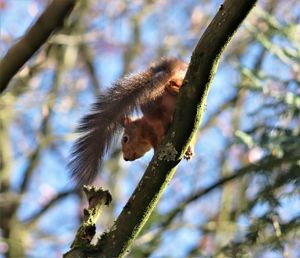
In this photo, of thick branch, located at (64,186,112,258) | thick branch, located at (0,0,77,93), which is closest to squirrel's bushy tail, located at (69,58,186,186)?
thick branch, located at (64,186,112,258)

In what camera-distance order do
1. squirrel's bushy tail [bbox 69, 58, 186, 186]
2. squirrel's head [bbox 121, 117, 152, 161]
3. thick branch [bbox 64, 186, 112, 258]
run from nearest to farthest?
thick branch [bbox 64, 186, 112, 258]
squirrel's bushy tail [bbox 69, 58, 186, 186]
squirrel's head [bbox 121, 117, 152, 161]

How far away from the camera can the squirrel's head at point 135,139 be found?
8.57ft

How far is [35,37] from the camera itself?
166cm

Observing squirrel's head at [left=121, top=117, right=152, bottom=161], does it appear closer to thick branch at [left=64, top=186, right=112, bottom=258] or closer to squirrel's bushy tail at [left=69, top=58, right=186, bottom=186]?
squirrel's bushy tail at [left=69, top=58, right=186, bottom=186]

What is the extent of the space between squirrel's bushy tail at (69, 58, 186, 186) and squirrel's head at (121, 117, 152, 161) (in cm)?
30

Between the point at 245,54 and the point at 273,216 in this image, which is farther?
the point at 245,54

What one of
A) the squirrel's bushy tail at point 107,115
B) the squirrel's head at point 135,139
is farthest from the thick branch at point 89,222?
the squirrel's head at point 135,139

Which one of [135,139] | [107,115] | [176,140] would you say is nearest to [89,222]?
[176,140]

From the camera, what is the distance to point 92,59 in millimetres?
7004

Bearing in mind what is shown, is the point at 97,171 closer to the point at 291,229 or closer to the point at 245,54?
the point at 291,229

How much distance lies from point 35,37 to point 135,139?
1043 mm

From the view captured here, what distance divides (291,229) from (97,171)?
3.73 ft

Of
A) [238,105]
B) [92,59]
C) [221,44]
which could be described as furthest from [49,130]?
[221,44]

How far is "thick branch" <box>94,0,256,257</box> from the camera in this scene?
1644 millimetres
